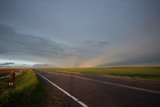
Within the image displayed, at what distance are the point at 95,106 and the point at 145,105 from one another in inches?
73.6

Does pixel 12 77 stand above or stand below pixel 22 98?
above

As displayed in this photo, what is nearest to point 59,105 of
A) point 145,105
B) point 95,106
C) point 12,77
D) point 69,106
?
point 69,106

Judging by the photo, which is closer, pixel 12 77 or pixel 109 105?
pixel 109 105

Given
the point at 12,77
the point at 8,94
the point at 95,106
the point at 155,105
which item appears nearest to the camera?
the point at 155,105

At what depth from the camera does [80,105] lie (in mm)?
6859

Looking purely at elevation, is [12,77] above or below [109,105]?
above

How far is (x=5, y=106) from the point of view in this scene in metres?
7.02

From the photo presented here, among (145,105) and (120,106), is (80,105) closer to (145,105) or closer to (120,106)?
(120,106)

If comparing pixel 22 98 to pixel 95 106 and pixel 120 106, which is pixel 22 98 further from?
pixel 120 106

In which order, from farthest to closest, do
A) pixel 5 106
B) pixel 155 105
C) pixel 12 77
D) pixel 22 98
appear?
pixel 12 77 → pixel 22 98 → pixel 5 106 → pixel 155 105

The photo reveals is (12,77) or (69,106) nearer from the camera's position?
(69,106)

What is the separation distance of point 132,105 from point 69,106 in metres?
2.49

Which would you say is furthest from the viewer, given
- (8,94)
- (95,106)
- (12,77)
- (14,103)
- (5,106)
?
(12,77)

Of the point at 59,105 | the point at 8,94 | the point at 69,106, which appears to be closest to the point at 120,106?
the point at 69,106
